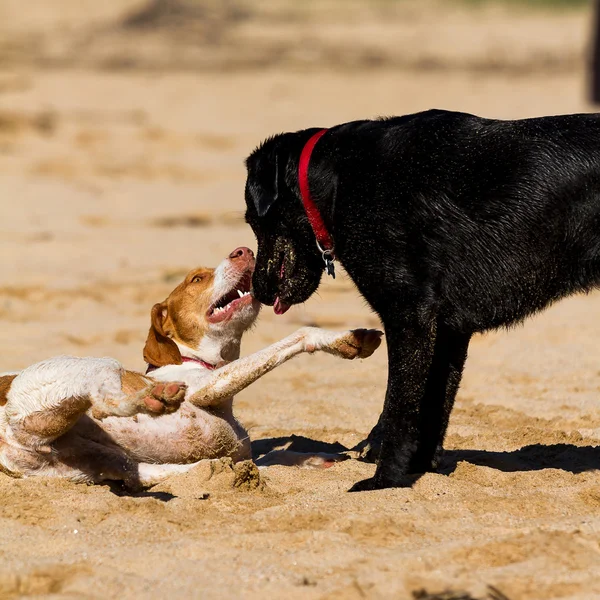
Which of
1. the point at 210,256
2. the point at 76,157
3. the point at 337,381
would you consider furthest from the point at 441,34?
the point at 337,381

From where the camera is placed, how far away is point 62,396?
497 centimetres

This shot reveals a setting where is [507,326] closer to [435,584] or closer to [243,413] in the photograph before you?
[435,584]

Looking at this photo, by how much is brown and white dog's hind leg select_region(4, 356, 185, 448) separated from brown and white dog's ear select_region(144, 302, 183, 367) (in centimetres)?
53

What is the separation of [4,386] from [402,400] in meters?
1.76

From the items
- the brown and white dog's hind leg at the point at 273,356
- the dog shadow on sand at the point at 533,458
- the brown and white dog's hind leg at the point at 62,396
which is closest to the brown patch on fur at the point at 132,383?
the brown and white dog's hind leg at the point at 62,396

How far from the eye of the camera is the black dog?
197 inches

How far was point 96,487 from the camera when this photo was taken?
5035mm

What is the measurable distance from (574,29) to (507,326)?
2281 cm

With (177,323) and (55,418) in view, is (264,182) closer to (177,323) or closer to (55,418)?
(177,323)

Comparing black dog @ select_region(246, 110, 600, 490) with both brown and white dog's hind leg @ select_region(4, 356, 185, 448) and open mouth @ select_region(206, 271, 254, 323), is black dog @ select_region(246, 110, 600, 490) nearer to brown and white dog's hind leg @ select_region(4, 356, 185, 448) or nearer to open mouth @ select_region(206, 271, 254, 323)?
open mouth @ select_region(206, 271, 254, 323)

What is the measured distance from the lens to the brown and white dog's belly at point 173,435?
5375mm

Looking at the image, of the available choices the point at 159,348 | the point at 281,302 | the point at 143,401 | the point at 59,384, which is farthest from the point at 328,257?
the point at 59,384

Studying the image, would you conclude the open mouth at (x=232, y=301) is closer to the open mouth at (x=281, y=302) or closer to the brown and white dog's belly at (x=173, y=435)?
the open mouth at (x=281, y=302)

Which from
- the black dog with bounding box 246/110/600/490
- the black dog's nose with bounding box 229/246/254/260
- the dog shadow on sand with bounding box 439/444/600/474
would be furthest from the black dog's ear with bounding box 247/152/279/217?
the dog shadow on sand with bounding box 439/444/600/474
